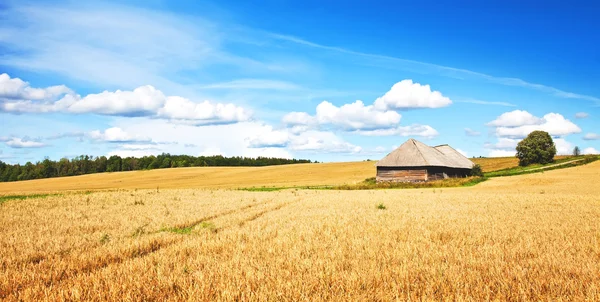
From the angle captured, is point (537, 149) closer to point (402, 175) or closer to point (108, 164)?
point (402, 175)

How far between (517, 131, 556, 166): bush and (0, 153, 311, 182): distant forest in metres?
88.3

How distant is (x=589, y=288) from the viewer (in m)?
5.56

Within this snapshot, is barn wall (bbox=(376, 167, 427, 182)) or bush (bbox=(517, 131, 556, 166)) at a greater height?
bush (bbox=(517, 131, 556, 166))

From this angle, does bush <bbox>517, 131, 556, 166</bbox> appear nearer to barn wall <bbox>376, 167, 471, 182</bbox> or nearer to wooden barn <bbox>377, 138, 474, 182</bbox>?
wooden barn <bbox>377, 138, 474, 182</bbox>

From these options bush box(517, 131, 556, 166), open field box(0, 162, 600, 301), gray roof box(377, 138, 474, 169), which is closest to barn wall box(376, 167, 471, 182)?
gray roof box(377, 138, 474, 169)

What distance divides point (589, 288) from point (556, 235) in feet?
17.8

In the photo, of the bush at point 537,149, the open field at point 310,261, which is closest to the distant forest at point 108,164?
the bush at point 537,149

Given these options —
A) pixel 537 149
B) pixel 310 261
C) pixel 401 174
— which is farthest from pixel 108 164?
pixel 310 261

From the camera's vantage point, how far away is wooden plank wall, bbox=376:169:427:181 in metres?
54.1

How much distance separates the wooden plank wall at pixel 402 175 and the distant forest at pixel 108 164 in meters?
91.0

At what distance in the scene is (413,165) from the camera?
5406cm

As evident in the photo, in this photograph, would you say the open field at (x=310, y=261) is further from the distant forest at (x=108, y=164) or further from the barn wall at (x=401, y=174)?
the distant forest at (x=108, y=164)

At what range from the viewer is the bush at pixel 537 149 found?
78.3m

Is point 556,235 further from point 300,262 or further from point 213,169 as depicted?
point 213,169
